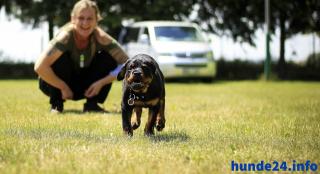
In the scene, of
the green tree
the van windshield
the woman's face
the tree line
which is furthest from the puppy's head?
the green tree

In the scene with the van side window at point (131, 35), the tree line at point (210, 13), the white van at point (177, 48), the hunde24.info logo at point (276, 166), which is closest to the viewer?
the hunde24.info logo at point (276, 166)

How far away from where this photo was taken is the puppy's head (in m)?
6.14

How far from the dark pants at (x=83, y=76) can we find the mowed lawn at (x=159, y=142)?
12.6 inches

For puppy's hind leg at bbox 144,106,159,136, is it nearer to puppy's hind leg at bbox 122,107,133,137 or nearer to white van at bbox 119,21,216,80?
puppy's hind leg at bbox 122,107,133,137

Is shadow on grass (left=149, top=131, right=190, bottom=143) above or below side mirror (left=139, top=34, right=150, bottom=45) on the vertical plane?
below

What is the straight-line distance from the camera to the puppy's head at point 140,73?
6137 millimetres

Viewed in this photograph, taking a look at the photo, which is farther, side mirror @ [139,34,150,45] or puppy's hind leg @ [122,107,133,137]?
side mirror @ [139,34,150,45]

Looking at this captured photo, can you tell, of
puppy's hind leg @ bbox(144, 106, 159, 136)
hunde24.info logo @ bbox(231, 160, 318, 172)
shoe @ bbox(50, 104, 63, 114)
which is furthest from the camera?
shoe @ bbox(50, 104, 63, 114)

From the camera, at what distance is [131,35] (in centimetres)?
2256

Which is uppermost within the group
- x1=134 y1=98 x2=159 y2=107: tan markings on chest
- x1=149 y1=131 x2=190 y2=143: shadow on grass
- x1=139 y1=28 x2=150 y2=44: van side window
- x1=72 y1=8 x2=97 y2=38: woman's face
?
x1=72 y1=8 x2=97 y2=38: woman's face

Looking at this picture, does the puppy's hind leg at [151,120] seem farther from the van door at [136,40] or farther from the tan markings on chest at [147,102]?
the van door at [136,40]

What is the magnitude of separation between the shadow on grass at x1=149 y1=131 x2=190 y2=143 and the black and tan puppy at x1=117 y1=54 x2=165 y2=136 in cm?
17

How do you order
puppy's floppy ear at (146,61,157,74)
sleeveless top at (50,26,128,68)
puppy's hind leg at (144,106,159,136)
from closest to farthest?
puppy's floppy ear at (146,61,157,74) → puppy's hind leg at (144,106,159,136) → sleeveless top at (50,26,128,68)

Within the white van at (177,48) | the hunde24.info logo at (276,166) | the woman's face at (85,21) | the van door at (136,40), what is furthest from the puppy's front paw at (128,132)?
the van door at (136,40)
